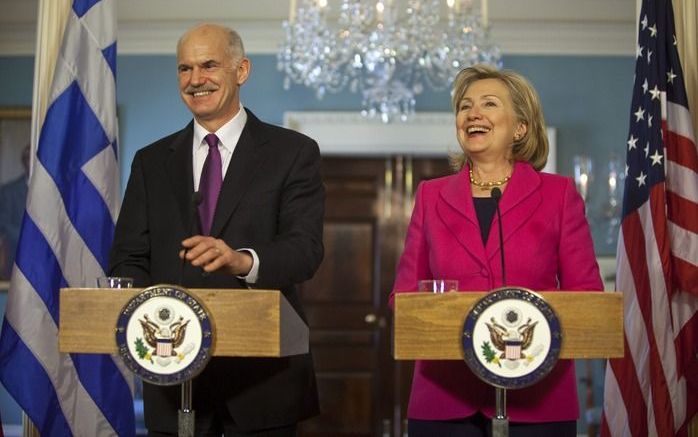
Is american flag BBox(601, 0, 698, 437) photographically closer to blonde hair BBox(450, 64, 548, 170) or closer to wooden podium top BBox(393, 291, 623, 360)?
blonde hair BBox(450, 64, 548, 170)

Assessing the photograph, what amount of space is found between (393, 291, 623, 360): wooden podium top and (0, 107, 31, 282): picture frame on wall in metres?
5.73

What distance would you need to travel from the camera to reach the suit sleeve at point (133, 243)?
2318 millimetres

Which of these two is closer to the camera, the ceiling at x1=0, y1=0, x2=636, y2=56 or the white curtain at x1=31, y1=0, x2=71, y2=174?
the white curtain at x1=31, y1=0, x2=71, y2=174

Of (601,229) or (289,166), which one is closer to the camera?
(289,166)

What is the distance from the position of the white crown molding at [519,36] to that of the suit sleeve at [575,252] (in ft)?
15.6

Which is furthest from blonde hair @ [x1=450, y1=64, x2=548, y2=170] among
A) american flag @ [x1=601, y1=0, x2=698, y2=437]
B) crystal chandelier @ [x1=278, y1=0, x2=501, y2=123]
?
crystal chandelier @ [x1=278, y1=0, x2=501, y2=123]

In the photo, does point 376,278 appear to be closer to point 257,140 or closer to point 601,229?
point 601,229

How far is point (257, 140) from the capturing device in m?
2.39

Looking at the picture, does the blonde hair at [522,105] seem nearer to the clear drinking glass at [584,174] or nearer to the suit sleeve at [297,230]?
the suit sleeve at [297,230]

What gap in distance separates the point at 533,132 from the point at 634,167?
1.24 meters

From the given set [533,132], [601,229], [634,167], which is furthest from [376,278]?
[533,132]

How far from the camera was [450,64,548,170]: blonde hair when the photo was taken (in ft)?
8.00

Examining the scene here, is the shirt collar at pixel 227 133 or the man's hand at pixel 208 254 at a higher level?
the shirt collar at pixel 227 133

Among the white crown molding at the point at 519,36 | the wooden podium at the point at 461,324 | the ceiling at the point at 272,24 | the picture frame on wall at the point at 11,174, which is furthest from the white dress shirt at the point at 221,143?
the picture frame on wall at the point at 11,174
